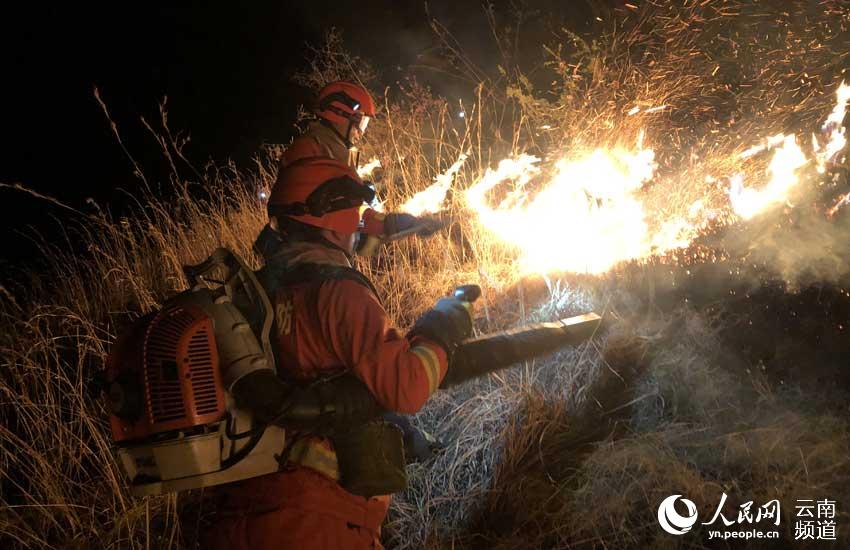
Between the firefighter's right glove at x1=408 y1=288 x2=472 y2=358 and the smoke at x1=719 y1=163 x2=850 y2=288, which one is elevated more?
the smoke at x1=719 y1=163 x2=850 y2=288

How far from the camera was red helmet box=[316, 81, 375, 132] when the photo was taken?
302 cm

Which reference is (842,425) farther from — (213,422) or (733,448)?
(213,422)

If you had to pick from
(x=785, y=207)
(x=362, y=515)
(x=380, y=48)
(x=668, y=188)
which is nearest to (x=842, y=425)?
(x=785, y=207)

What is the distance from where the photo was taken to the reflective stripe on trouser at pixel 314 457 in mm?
2064

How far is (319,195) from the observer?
225 cm

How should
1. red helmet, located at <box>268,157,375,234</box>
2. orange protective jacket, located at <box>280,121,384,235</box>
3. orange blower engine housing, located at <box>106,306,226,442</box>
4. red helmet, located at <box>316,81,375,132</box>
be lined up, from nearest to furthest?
orange blower engine housing, located at <box>106,306,226,442</box>
red helmet, located at <box>268,157,375,234</box>
orange protective jacket, located at <box>280,121,384,235</box>
red helmet, located at <box>316,81,375,132</box>

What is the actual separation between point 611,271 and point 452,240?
160 cm

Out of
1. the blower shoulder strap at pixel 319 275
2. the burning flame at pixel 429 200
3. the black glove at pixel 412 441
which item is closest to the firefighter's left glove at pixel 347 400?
the blower shoulder strap at pixel 319 275

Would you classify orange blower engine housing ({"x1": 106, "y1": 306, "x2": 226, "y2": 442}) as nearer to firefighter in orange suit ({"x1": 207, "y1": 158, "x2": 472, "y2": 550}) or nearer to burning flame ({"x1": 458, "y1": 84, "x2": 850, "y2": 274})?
firefighter in orange suit ({"x1": 207, "y1": 158, "x2": 472, "y2": 550})

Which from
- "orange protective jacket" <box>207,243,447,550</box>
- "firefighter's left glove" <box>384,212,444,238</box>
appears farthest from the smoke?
"orange protective jacket" <box>207,243,447,550</box>

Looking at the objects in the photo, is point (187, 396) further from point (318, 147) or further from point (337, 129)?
point (337, 129)

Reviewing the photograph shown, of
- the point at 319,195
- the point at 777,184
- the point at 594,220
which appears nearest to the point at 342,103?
the point at 319,195

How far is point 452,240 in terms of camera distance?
4.97 m

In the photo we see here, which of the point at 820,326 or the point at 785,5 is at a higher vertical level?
the point at 785,5
